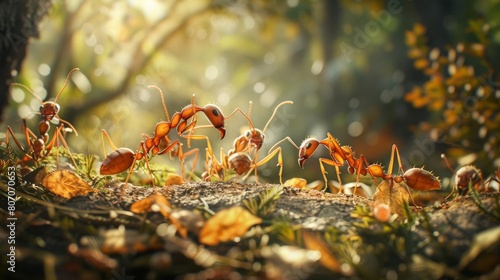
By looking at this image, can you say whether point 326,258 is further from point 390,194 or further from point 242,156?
point 242,156

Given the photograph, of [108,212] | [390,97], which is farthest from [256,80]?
[108,212]

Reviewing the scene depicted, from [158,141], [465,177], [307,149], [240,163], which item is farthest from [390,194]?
[158,141]

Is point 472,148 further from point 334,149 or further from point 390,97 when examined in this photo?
point 390,97

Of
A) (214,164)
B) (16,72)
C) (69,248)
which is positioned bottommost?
(214,164)

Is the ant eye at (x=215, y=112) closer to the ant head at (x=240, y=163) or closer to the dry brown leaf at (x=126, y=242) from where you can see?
the ant head at (x=240, y=163)

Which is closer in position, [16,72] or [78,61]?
[16,72]

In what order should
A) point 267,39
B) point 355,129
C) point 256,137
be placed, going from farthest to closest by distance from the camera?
point 267,39
point 355,129
point 256,137
